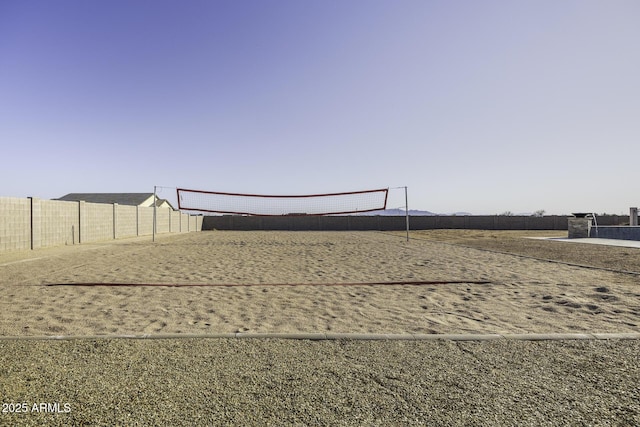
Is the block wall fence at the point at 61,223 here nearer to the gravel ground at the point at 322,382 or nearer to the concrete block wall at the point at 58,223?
the concrete block wall at the point at 58,223

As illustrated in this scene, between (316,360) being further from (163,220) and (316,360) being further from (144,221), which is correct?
(163,220)

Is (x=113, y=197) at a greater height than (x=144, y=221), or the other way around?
(x=113, y=197)

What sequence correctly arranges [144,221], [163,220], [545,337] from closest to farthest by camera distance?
[545,337] < [144,221] < [163,220]

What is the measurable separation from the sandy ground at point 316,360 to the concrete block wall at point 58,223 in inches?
345

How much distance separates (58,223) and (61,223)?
0.60ft

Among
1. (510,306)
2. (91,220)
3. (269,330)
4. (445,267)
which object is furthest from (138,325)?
(91,220)

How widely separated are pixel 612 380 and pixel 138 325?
12.0 feet

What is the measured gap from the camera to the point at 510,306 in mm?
3918

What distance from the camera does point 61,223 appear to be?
12.9 meters

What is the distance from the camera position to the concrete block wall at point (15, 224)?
10117mm

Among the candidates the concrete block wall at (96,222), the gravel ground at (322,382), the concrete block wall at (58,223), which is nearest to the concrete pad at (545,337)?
the gravel ground at (322,382)

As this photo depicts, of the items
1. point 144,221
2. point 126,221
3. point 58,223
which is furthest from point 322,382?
point 144,221

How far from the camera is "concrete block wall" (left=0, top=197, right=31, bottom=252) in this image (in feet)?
33.2

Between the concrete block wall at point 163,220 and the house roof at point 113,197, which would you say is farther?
the house roof at point 113,197
